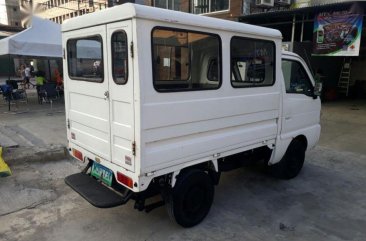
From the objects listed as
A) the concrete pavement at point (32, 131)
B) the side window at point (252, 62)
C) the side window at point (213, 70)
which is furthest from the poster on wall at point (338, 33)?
the concrete pavement at point (32, 131)

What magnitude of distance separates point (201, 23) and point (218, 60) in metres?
0.49

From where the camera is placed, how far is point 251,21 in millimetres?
13719

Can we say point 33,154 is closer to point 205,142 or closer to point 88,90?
point 88,90

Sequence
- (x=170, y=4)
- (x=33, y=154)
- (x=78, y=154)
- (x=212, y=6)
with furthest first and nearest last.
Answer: (x=170, y=4) → (x=212, y=6) → (x=33, y=154) → (x=78, y=154)

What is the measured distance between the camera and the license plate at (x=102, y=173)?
135 inches

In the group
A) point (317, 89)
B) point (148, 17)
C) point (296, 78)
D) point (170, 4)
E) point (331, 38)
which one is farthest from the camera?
point (170, 4)

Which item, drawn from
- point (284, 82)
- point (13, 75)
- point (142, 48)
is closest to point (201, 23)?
point (142, 48)

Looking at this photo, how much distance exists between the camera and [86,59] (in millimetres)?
3631

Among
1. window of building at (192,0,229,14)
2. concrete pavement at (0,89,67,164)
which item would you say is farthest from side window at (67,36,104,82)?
window of building at (192,0,229,14)

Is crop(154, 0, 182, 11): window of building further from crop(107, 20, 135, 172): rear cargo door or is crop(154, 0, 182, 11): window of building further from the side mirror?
crop(107, 20, 135, 172): rear cargo door

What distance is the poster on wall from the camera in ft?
33.4

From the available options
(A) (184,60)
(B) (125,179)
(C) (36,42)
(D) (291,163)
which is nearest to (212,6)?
(C) (36,42)

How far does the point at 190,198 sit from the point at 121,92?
1.45 meters

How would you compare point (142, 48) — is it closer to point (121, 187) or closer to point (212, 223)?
point (121, 187)
